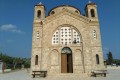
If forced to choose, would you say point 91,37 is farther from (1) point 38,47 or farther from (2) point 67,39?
(1) point 38,47

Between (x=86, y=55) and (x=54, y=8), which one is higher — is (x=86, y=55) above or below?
below

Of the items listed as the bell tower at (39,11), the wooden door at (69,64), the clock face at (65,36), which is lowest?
the wooden door at (69,64)

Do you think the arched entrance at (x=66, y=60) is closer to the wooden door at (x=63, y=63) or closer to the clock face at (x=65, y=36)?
the wooden door at (x=63, y=63)

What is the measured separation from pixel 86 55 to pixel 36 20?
9.54 metres

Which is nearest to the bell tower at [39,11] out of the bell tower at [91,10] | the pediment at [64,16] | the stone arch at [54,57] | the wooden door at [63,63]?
the pediment at [64,16]

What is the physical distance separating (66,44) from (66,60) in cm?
238

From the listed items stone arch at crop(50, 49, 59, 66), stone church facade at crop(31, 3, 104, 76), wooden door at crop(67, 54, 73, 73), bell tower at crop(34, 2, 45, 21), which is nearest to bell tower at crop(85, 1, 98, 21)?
stone church facade at crop(31, 3, 104, 76)

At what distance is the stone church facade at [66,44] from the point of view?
20.5 metres

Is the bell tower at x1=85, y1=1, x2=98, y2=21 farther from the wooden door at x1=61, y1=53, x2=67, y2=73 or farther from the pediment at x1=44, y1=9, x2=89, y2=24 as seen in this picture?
the wooden door at x1=61, y1=53, x2=67, y2=73

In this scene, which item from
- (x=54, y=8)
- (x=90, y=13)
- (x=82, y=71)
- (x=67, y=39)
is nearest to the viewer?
(x=82, y=71)

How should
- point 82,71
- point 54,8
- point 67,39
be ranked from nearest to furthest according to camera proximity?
point 82,71, point 67,39, point 54,8

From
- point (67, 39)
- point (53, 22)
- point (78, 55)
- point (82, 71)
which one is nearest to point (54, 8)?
point (53, 22)

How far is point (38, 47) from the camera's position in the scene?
21438 mm

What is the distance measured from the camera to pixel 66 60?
2109 centimetres
